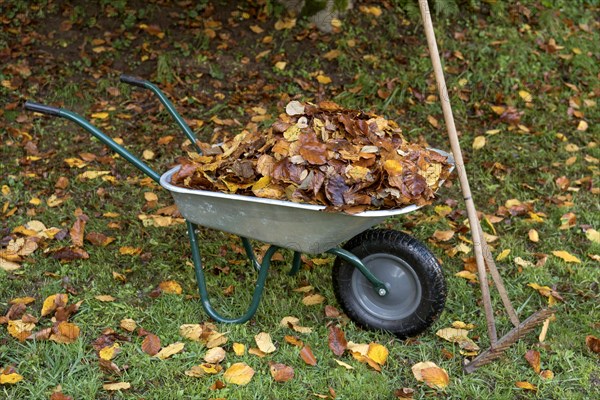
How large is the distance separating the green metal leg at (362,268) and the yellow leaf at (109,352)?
36.9 inches

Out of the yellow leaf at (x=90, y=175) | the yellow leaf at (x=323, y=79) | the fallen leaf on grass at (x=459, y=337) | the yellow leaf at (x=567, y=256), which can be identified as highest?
the fallen leaf on grass at (x=459, y=337)

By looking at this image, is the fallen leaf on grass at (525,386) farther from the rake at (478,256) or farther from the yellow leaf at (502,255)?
the yellow leaf at (502,255)

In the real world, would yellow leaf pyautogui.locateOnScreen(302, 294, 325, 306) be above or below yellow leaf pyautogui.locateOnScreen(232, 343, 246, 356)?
below

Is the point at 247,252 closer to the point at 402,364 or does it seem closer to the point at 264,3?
the point at 402,364

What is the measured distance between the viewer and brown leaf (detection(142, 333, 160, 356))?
299cm

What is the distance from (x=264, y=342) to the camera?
3053 mm

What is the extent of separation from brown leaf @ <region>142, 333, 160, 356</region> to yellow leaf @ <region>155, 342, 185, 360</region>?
0.08ft

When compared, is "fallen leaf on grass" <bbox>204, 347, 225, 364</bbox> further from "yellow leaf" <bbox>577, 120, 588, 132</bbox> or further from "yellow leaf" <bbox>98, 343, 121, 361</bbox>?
"yellow leaf" <bbox>577, 120, 588, 132</bbox>

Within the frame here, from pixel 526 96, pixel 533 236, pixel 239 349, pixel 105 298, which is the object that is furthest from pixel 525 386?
pixel 526 96

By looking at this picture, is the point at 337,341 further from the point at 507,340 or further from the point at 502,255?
the point at 502,255

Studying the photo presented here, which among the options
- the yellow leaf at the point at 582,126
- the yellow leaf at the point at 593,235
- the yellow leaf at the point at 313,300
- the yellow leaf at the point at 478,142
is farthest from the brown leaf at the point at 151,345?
the yellow leaf at the point at 582,126

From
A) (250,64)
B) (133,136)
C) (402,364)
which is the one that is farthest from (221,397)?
(250,64)

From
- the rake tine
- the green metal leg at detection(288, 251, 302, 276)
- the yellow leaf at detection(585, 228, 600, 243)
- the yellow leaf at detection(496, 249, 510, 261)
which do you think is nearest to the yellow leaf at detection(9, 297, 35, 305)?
the green metal leg at detection(288, 251, 302, 276)

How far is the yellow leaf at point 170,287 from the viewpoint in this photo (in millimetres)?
3443
